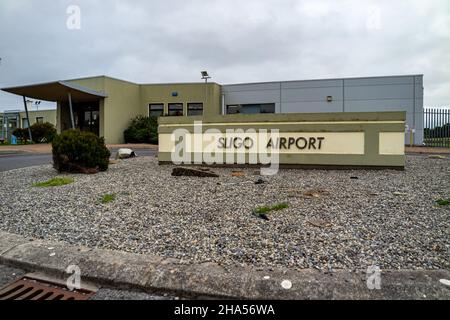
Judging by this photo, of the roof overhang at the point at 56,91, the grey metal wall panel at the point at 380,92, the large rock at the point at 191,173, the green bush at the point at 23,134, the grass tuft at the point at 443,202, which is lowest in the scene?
the grass tuft at the point at 443,202

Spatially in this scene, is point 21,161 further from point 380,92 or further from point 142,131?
point 380,92

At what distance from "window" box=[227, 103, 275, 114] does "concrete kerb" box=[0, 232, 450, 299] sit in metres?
22.1

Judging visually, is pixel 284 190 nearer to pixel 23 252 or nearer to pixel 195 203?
pixel 195 203

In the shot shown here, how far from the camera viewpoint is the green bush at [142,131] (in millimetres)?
22188

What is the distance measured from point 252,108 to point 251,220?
70.4ft

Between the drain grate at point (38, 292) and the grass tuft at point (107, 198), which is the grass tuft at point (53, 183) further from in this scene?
the drain grate at point (38, 292)

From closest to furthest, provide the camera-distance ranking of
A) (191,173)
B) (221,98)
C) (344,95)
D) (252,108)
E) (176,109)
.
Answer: (191,173) → (344,95) → (176,109) → (252,108) → (221,98)

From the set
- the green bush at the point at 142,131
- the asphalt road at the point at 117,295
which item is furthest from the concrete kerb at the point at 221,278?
the green bush at the point at 142,131

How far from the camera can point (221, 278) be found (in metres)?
2.29

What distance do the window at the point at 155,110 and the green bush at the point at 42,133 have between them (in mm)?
7969

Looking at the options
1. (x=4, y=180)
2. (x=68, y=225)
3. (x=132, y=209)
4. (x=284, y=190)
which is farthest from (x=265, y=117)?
(x=4, y=180)

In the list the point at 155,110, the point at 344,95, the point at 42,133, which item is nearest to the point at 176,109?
the point at 155,110

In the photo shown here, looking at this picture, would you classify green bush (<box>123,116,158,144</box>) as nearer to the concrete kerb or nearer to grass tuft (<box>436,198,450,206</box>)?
grass tuft (<box>436,198,450,206</box>)
